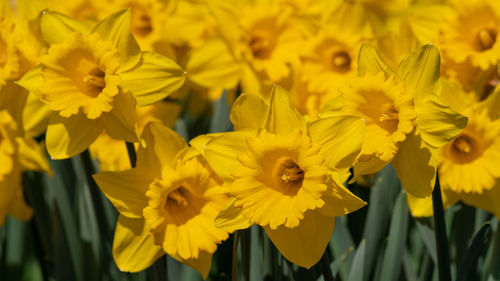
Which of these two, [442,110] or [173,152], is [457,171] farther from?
[173,152]

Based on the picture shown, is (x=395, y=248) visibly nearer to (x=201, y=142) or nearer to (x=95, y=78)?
(x=201, y=142)

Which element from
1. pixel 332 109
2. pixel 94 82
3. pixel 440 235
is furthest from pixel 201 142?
pixel 440 235

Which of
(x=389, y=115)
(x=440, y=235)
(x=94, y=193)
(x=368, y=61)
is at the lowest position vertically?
(x=94, y=193)

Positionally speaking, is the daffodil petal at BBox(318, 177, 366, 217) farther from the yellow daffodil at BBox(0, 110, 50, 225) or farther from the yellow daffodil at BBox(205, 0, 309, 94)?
the yellow daffodil at BBox(0, 110, 50, 225)

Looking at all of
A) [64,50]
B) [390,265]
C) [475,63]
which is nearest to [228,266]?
[390,265]

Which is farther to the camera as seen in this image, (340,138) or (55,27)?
(55,27)

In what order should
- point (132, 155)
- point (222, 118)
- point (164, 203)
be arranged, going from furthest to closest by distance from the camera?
1. point (222, 118)
2. point (132, 155)
3. point (164, 203)

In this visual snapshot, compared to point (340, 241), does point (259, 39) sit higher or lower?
higher

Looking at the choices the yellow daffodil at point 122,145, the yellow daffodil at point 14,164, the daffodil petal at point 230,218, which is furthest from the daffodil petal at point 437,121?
the yellow daffodil at point 14,164

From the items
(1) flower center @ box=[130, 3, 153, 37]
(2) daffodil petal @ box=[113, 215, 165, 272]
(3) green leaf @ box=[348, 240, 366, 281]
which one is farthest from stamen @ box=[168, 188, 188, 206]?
(1) flower center @ box=[130, 3, 153, 37]
